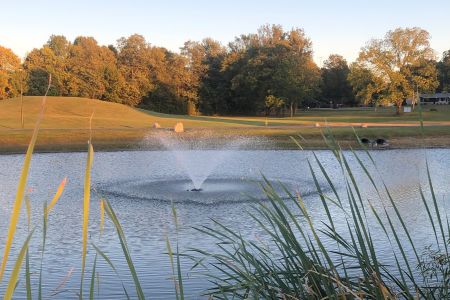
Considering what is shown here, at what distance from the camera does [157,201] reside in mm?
13055

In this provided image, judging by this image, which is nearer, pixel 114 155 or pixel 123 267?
pixel 123 267

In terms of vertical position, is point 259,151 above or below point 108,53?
below

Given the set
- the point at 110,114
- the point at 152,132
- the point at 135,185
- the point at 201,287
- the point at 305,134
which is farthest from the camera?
the point at 110,114

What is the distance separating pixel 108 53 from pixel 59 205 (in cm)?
5818

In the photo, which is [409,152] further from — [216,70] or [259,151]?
[216,70]

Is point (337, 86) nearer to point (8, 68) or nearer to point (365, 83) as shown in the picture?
point (365, 83)

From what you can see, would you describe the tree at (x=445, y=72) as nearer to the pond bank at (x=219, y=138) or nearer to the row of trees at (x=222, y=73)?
the row of trees at (x=222, y=73)

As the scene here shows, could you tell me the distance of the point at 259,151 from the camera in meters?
26.0

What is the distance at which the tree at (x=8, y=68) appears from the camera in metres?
59.2

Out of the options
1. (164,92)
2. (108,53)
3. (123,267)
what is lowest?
(123,267)

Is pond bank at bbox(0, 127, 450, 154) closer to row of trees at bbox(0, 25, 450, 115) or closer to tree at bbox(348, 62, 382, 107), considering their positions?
tree at bbox(348, 62, 382, 107)

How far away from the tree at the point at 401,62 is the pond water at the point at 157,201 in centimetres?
3024

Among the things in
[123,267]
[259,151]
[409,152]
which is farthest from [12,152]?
[123,267]

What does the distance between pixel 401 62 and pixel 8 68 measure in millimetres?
41957
